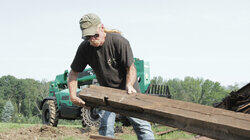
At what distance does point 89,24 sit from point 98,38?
21 cm

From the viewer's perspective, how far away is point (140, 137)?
3.40 metres

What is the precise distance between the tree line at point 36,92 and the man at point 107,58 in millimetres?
49318

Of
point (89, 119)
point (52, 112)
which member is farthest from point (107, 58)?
point (52, 112)

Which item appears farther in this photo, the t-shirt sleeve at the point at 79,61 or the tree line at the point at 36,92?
the tree line at the point at 36,92

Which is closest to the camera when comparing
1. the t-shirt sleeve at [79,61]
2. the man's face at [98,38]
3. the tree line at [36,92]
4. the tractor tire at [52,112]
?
the man's face at [98,38]

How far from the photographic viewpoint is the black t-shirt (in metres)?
3.62

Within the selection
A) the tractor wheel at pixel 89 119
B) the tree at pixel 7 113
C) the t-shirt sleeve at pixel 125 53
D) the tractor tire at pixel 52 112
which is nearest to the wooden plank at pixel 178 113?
the t-shirt sleeve at pixel 125 53

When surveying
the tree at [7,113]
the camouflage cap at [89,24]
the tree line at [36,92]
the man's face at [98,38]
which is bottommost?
the tree at [7,113]

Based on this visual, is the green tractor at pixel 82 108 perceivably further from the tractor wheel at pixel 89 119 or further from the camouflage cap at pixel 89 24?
the camouflage cap at pixel 89 24

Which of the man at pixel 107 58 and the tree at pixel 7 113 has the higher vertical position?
the man at pixel 107 58

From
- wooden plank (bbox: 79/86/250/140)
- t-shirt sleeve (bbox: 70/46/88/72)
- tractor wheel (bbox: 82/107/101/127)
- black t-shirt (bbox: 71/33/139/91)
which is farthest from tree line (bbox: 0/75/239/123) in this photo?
wooden plank (bbox: 79/86/250/140)

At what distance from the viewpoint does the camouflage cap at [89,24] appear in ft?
11.3

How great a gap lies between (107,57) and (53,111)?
9337mm

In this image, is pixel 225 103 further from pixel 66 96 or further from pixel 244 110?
pixel 66 96
